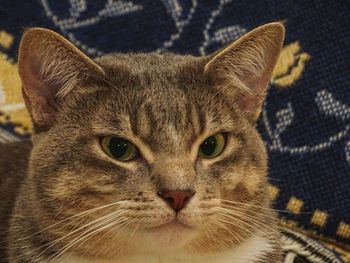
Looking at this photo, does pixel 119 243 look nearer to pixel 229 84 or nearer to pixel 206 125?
pixel 206 125

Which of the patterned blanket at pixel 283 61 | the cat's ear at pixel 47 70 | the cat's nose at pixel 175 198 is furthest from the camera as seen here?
the patterned blanket at pixel 283 61

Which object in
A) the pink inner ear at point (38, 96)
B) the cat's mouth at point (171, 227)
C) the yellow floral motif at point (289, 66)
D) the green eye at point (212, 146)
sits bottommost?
the cat's mouth at point (171, 227)

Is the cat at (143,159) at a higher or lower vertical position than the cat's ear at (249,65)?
lower

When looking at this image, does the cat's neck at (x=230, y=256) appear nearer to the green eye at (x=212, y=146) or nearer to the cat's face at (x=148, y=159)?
the cat's face at (x=148, y=159)

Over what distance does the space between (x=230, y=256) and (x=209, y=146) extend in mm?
222

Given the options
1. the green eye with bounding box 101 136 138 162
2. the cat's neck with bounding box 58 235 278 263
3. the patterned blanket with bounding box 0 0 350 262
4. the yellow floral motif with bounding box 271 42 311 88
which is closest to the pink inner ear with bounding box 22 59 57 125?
the green eye with bounding box 101 136 138 162

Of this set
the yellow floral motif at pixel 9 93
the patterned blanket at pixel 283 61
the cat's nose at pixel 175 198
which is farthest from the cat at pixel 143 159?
the yellow floral motif at pixel 9 93

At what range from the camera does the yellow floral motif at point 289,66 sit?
175 cm

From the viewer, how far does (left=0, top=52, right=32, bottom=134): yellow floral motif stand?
1774 mm

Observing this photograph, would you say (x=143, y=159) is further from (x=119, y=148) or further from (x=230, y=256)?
(x=230, y=256)

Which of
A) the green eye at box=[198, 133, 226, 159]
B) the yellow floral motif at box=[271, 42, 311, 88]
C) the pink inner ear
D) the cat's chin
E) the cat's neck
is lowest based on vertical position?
the cat's neck

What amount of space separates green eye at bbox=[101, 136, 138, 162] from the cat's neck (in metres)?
0.19

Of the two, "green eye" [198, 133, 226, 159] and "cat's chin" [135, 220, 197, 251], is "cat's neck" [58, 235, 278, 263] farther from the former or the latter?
"green eye" [198, 133, 226, 159]

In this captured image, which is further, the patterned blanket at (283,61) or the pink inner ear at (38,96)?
the patterned blanket at (283,61)
